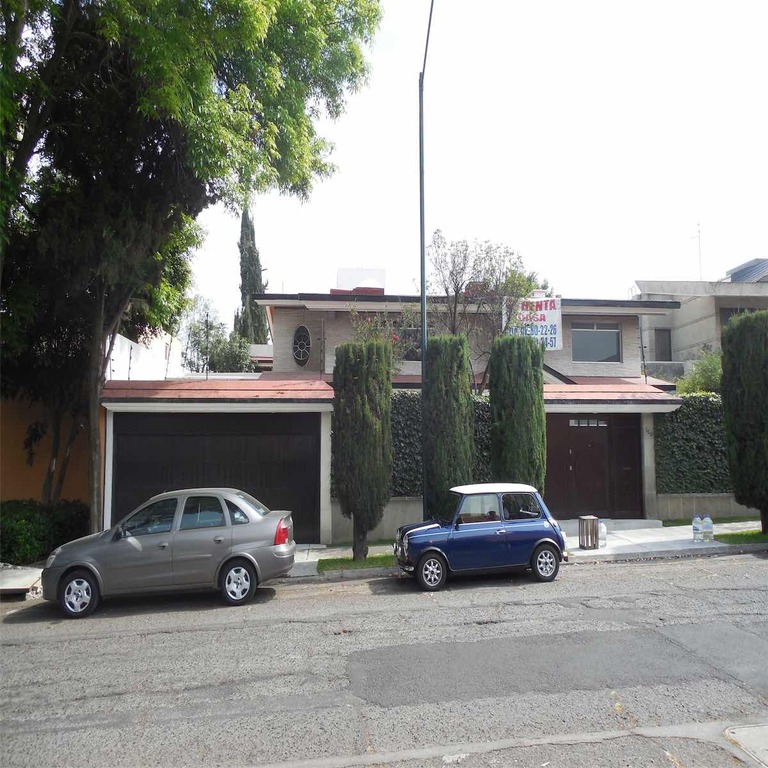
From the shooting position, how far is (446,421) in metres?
12.5

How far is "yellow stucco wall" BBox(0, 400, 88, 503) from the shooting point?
14703 mm

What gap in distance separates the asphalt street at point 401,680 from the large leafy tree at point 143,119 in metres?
6.18

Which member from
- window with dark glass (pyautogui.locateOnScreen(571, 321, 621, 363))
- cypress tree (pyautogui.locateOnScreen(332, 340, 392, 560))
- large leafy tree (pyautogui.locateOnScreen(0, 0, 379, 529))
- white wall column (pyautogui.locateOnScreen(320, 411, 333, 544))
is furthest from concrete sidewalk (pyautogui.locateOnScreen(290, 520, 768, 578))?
window with dark glass (pyautogui.locateOnScreen(571, 321, 621, 363))

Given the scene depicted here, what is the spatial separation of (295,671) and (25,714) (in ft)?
7.45

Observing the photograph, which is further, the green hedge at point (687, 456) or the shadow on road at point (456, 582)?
the green hedge at point (687, 456)

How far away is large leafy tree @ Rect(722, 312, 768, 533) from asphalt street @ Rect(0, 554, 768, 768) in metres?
4.91

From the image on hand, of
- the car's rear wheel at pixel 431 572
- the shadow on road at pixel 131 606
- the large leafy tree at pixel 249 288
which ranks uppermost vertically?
the large leafy tree at pixel 249 288

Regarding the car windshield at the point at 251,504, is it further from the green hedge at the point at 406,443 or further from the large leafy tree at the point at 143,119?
the green hedge at the point at 406,443

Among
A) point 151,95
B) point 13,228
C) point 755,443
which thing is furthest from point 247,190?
point 755,443

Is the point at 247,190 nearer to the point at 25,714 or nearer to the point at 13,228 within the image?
Result: the point at 13,228

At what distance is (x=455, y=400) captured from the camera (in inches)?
494

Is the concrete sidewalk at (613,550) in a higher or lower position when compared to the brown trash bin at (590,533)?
lower

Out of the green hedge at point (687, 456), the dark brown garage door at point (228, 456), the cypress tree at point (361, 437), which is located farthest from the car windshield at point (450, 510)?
the green hedge at point (687, 456)

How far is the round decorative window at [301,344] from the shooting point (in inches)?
835
